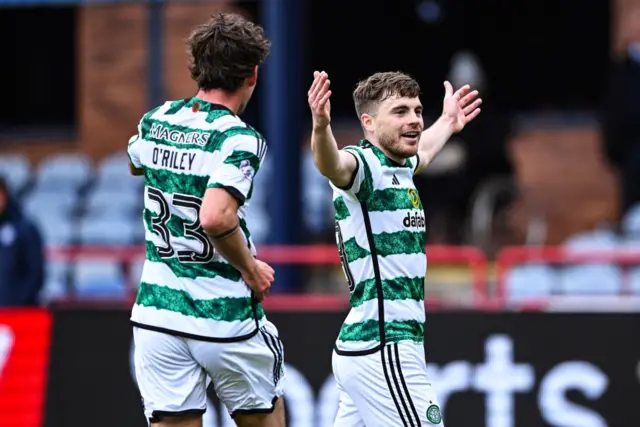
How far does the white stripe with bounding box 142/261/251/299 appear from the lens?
5102 millimetres

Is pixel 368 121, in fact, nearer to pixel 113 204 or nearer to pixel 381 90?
pixel 381 90

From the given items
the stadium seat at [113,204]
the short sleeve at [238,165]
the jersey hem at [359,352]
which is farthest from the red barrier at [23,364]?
the stadium seat at [113,204]

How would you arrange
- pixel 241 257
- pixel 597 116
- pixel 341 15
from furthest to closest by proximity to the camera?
pixel 341 15 < pixel 597 116 < pixel 241 257

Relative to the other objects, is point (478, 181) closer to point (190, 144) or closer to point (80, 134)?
point (80, 134)

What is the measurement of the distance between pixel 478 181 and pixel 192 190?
10.4 m

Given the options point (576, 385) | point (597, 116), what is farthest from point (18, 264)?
point (597, 116)

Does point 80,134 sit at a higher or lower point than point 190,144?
higher

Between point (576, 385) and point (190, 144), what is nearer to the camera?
point (190, 144)

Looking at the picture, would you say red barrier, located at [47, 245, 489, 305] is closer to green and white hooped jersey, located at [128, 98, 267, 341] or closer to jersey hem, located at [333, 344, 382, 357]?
jersey hem, located at [333, 344, 382, 357]

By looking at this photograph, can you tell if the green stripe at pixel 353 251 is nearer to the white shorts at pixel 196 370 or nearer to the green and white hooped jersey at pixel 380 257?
the green and white hooped jersey at pixel 380 257

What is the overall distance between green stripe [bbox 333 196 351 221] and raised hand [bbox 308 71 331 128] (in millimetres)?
548

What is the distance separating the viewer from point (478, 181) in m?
15.2

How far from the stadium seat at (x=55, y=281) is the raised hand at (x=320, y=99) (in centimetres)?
695

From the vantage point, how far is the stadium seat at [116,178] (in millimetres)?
15500
